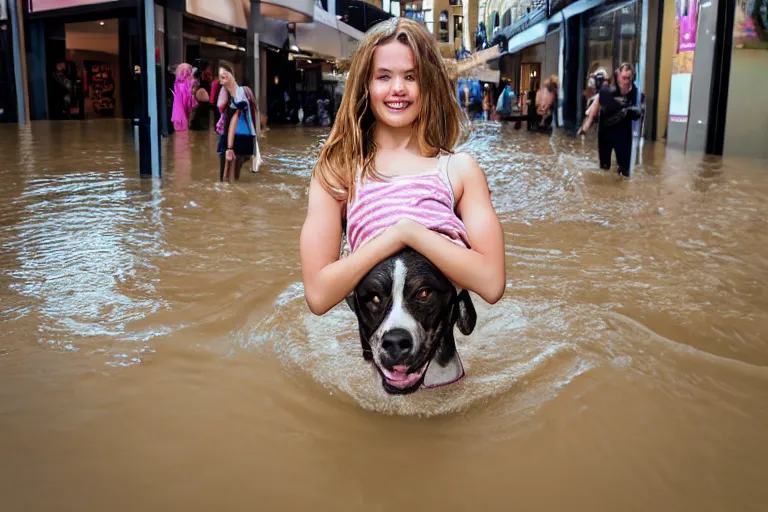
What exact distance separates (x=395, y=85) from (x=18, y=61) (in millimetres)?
22063

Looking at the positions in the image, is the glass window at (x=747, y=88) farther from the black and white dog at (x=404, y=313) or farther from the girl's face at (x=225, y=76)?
the black and white dog at (x=404, y=313)

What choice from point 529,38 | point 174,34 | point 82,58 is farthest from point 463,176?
point 529,38

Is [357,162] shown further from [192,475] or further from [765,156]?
[765,156]

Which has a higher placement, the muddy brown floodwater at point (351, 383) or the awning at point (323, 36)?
the awning at point (323, 36)

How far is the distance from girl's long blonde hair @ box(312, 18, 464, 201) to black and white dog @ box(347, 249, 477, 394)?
0.37m

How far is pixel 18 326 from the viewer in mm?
3725

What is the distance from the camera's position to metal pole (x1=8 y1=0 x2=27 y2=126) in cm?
2103

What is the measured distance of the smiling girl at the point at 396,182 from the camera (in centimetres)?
245

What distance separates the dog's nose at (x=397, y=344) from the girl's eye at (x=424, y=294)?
0.43 feet

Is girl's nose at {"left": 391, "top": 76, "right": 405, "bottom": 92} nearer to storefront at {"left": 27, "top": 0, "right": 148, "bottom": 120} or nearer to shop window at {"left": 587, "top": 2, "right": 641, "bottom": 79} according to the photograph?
storefront at {"left": 27, "top": 0, "right": 148, "bottom": 120}

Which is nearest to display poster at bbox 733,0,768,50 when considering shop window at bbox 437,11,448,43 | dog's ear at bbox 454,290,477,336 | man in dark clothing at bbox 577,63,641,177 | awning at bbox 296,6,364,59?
man in dark clothing at bbox 577,63,641,177

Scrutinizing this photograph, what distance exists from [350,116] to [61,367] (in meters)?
1.67

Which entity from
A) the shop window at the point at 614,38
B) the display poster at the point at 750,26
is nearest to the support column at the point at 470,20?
the shop window at the point at 614,38

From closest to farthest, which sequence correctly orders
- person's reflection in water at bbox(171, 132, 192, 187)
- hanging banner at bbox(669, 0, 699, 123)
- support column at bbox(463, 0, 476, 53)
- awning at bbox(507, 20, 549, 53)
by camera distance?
person's reflection in water at bbox(171, 132, 192, 187) < hanging banner at bbox(669, 0, 699, 123) < awning at bbox(507, 20, 549, 53) < support column at bbox(463, 0, 476, 53)
